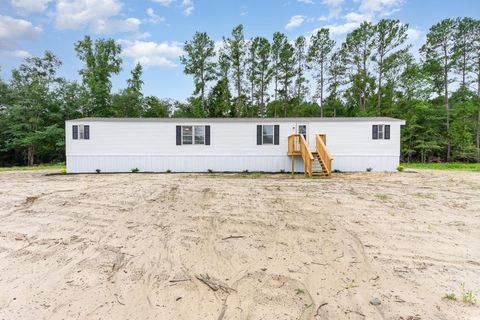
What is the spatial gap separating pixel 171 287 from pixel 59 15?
754 inches

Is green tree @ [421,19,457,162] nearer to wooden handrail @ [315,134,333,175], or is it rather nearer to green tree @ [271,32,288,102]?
green tree @ [271,32,288,102]

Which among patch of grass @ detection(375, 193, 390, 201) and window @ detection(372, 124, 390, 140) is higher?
window @ detection(372, 124, 390, 140)

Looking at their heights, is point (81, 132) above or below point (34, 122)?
below

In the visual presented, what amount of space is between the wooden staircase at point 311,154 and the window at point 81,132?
9.84 meters

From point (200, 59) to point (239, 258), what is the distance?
2395 cm

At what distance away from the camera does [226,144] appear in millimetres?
12516

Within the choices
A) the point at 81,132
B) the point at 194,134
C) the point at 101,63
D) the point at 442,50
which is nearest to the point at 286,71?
the point at 442,50

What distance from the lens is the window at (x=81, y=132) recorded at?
1209 centimetres

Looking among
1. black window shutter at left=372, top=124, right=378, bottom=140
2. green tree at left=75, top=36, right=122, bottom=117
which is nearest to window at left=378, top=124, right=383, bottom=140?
black window shutter at left=372, top=124, right=378, bottom=140

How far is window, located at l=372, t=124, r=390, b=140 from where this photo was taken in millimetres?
12344

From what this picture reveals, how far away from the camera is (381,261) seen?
3197 mm

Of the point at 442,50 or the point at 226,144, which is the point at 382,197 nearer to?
the point at 226,144

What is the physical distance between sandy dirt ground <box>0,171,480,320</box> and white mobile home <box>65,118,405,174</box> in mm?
6673

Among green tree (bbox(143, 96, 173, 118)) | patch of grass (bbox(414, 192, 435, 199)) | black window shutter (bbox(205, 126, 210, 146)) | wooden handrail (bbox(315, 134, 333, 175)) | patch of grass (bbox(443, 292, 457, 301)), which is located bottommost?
patch of grass (bbox(443, 292, 457, 301))
